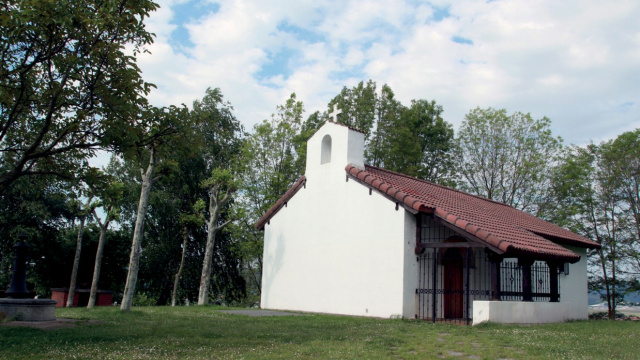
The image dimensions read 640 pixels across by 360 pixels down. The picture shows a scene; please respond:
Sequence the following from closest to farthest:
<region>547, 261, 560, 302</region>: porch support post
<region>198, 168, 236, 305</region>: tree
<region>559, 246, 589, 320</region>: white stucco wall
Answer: <region>547, 261, 560, 302</region>: porch support post, <region>559, 246, 589, 320</region>: white stucco wall, <region>198, 168, 236, 305</region>: tree

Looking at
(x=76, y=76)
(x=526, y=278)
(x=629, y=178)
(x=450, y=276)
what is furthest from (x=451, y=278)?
(x=629, y=178)

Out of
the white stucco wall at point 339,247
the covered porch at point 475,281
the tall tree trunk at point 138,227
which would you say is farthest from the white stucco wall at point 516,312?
the tall tree trunk at point 138,227

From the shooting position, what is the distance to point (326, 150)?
62.8 feet

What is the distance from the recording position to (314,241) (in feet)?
61.1

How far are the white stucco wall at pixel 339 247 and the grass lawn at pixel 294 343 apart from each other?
412 centimetres

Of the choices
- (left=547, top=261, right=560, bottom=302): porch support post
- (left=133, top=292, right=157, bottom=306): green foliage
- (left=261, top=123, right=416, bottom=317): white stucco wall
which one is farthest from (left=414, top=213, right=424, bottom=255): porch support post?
(left=133, top=292, right=157, bottom=306): green foliage

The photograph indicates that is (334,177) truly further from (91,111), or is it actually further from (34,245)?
(34,245)

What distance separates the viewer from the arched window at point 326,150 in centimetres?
1898

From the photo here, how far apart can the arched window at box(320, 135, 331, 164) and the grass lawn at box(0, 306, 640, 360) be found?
8367 millimetres

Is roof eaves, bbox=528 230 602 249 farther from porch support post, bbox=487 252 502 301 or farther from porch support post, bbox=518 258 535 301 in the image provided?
porch support post, bbox=487 252 502 301


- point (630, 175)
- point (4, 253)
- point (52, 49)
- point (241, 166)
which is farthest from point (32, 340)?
point (630, 175)

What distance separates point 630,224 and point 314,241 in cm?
1986

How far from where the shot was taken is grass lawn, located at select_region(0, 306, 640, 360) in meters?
7.50

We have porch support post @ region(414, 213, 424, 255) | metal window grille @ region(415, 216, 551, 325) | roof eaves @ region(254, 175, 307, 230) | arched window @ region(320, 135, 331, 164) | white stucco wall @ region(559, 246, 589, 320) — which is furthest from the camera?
white stucco wall @ region(559, 246, 589, 320)
